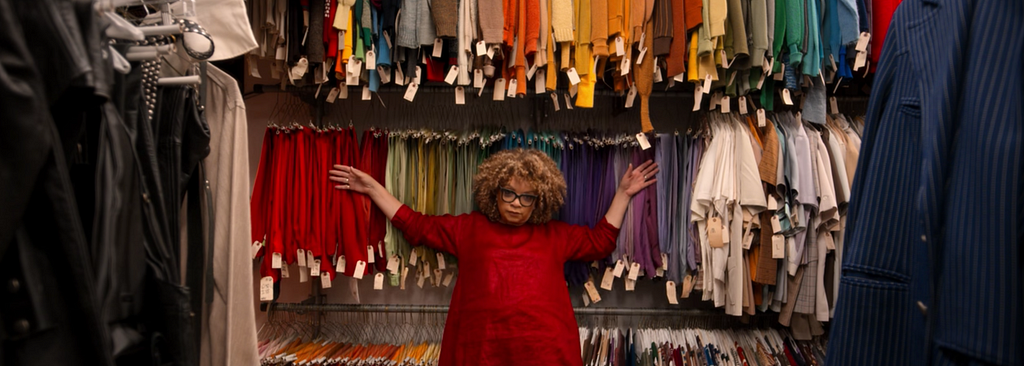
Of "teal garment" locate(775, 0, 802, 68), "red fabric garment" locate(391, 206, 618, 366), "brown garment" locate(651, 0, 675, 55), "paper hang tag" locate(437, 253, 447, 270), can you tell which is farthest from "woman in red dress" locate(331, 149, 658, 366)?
"teal garment" locate(775, 0, 802, 68)

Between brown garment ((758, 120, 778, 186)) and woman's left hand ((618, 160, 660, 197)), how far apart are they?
19.8 inches

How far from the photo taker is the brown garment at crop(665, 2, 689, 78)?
242 cm

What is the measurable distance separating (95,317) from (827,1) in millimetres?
3040

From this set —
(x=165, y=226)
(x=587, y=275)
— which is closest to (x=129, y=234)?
(x=165, y=226)

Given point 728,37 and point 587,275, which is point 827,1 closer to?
point 728,37

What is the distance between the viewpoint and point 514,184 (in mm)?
2477

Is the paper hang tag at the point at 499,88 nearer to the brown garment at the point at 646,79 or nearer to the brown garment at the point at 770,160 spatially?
the brown garment at the point at 646,79

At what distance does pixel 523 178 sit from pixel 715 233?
0.98 m

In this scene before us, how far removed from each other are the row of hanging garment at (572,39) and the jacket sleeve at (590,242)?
65 centimetres

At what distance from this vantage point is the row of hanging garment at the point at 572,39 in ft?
7.91

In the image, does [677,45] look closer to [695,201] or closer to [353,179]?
[695,201]

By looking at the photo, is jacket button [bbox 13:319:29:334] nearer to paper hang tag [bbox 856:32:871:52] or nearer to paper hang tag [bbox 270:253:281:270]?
paper hang tag [bbox 270:253:281:270]

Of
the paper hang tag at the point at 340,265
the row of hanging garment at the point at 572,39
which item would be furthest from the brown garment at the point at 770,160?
the paper hang tag at the point at 340,265

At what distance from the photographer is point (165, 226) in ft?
3.77
